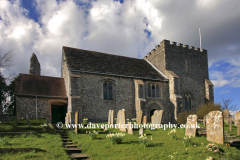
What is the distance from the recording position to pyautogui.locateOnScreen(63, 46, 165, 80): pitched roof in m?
19.0

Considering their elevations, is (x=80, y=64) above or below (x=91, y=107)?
above

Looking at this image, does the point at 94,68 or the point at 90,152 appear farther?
the point at 94,68

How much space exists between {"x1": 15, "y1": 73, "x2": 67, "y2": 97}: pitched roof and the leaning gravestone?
46.4ft

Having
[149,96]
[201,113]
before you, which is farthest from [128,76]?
[201,113]

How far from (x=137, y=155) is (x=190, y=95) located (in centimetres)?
1915

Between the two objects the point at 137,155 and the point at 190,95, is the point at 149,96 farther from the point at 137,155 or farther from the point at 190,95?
the point at 137,155

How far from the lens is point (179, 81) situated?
22109 millimetres

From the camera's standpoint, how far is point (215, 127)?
814 cm

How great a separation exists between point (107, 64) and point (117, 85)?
290 centimetres

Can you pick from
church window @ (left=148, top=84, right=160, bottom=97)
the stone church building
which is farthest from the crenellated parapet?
church window @ (left=148, top=84, right=160, bottom=97)

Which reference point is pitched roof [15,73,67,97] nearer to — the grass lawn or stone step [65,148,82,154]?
the grass lawn

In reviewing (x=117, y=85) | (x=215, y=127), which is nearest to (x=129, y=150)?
(x=215, y=127)

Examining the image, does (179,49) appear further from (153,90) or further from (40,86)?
(40,86)

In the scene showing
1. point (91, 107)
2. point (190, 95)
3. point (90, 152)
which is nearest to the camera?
point (90, 152)
